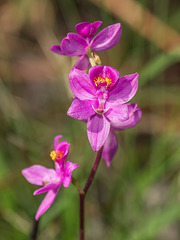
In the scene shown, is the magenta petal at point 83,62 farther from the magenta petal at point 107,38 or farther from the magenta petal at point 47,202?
the magenta petal at point 47,202

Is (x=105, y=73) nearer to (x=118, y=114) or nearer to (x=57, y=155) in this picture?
(x=118, y=114)

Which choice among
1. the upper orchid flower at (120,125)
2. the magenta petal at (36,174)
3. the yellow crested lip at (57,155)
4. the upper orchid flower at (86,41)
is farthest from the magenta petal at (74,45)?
the magenta petal at (36,174)

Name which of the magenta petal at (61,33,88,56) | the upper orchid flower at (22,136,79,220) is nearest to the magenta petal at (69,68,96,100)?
the magenta petal at (61,33,88,56)

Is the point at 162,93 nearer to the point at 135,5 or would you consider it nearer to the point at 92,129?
the point at 135,5

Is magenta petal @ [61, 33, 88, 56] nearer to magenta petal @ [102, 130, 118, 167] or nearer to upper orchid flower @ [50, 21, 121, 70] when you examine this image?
upper orchid flower @ [50, 21, 121, 70]

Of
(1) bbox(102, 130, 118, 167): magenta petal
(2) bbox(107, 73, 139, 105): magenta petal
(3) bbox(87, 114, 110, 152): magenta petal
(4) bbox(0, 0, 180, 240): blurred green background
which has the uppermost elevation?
(2) bbox(107, 73, 139, 105): magenta petal

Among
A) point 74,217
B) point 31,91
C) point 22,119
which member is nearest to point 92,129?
point 74,217
